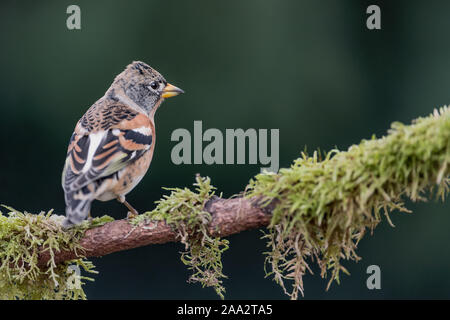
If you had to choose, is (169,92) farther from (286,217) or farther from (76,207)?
(286,217)

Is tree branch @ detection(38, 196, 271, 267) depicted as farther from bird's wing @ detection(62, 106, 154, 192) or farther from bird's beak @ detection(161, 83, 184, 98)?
bird's beak @ detection(161, 83, 184, 98)

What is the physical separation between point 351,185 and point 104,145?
1196mm

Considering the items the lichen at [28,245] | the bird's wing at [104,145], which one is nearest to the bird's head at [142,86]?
the bird's wing at [104,145]

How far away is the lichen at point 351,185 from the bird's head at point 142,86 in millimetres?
1331

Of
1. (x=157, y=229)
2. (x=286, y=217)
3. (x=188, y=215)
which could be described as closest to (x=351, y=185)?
(x=286, y=217)

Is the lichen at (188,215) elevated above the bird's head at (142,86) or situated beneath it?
situated beneath

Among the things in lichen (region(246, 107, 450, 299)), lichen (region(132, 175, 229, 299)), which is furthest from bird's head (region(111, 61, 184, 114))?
lichen (region(246, 107, 450, 299))

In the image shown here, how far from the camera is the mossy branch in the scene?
1.80m

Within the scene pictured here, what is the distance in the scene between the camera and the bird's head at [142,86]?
3.23 meters

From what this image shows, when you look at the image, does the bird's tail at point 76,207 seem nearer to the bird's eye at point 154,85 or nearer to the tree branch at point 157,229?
the tree branch at point 157,229

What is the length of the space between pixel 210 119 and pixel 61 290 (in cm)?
286

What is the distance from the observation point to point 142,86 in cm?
325

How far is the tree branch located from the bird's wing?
0.23m
